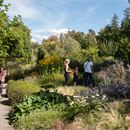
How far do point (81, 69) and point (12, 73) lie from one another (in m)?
6.39

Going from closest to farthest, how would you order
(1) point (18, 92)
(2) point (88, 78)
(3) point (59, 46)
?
(1) point (18, 92) < (2) point (88, 78) < (3) point (59, 46)

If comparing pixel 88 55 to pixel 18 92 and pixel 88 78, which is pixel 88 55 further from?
pixel 18 92

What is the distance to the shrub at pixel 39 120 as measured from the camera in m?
11.5

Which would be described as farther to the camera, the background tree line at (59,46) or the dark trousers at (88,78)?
the dark trousers at (88,78)

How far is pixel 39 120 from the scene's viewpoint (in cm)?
1188

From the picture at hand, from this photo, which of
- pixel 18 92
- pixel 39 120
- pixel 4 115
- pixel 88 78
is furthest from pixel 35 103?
pixel 88 78

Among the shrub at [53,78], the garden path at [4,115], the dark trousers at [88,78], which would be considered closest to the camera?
the garden path at [4,115]

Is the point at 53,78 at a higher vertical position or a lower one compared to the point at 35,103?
higher

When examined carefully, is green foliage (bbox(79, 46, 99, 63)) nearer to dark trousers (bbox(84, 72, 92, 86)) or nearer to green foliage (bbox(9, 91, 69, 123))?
dark trousers (bbox(84, 72, 92, 86))

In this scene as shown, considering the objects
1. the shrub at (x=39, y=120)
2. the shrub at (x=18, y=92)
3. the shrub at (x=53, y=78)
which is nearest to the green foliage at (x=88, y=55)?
the shrub at (x=53, y=78)

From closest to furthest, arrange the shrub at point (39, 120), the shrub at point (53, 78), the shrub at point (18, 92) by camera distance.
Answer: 1. the shrub at point (39, 120)
2. the shrub at point (18, 92)
3. the shrub at point (53, 78)

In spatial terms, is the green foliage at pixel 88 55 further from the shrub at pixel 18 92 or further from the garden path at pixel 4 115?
the shrub at pixel 18 92

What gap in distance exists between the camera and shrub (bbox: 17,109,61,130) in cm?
1147

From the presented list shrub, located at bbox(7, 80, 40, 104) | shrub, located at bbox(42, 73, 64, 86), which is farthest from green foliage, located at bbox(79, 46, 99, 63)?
shrub, located at bbox(7, 80, 40, 104)
